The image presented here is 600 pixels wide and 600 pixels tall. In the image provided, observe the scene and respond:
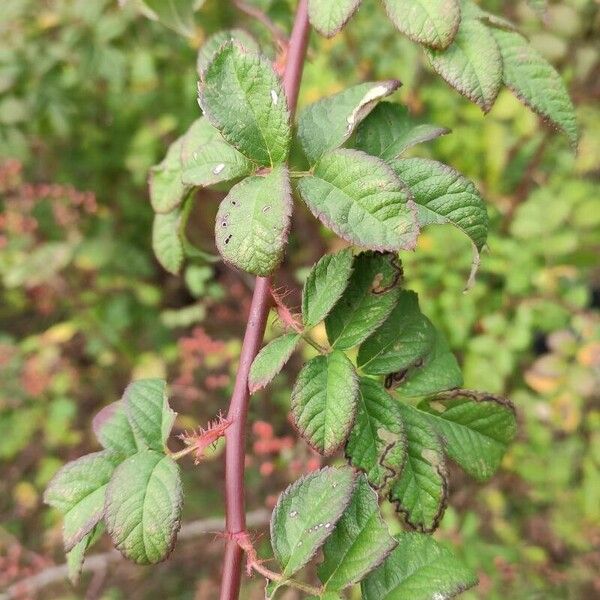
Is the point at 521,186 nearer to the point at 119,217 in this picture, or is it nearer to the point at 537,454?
the point at 537,454

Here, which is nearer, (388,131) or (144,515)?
(144,515)

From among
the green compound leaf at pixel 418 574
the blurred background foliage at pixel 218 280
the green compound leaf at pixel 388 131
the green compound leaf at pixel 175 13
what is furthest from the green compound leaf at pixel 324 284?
the blurred background foliage at pixel 218 280

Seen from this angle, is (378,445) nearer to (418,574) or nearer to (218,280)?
(418,574)

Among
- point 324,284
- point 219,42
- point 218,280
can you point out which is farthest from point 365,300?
point 218,280

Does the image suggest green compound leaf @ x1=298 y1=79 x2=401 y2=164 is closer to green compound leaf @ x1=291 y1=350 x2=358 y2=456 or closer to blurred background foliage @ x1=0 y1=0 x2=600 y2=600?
green compound leaf @ x1=291 y1=350 x2=358 y2=456

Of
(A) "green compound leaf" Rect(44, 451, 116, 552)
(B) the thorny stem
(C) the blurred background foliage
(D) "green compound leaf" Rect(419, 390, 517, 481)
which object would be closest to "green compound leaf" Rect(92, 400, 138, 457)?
(A) "green compound leaf" Rect(44, 451, 116, 552)

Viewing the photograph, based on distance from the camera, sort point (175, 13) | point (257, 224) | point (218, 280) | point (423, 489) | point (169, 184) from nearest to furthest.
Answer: point (257, 224) → point (423, 489) → point (169, 184) → point (175, 13) → point (218, 280)
